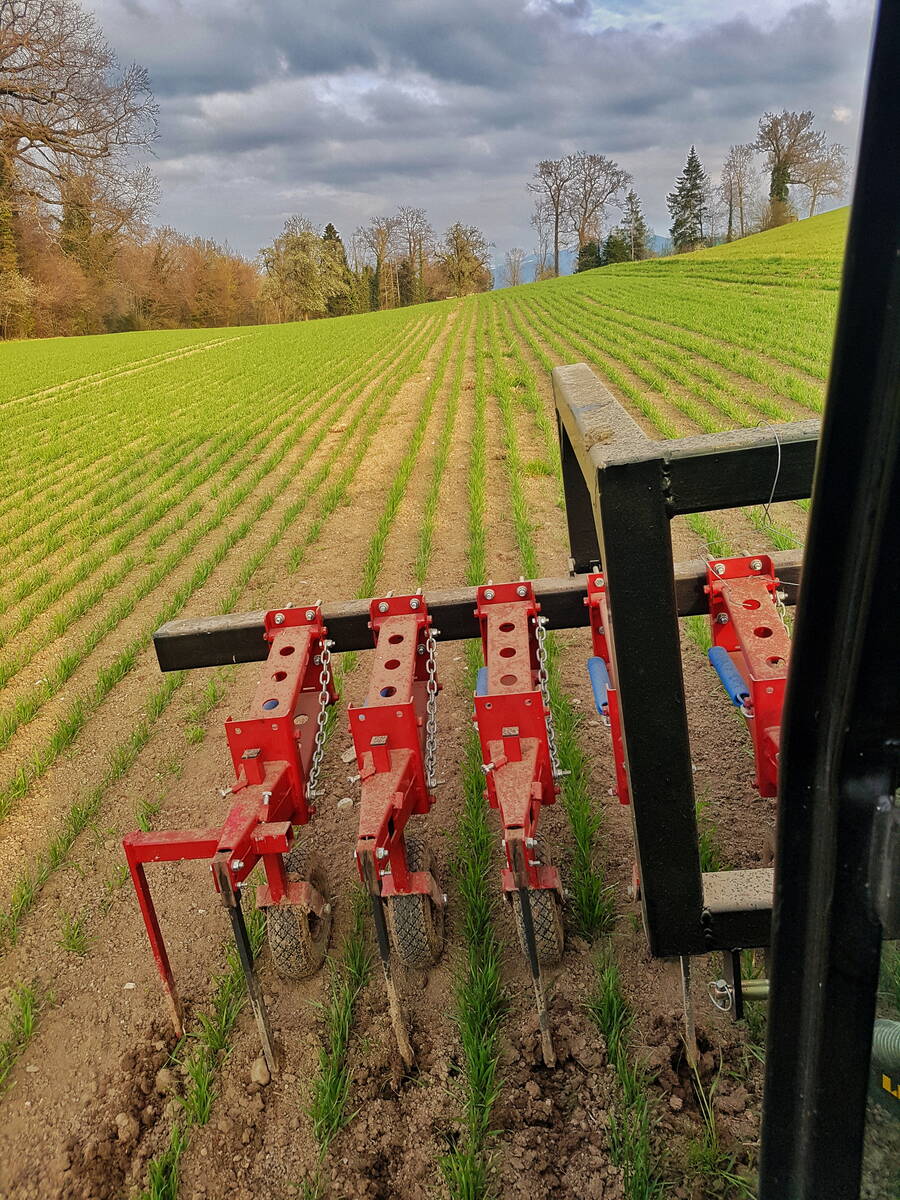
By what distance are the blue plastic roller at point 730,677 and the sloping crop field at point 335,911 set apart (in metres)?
0.82

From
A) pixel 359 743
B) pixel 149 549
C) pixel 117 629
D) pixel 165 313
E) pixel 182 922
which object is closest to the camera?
pixel 359 743

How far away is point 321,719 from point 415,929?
0.75m

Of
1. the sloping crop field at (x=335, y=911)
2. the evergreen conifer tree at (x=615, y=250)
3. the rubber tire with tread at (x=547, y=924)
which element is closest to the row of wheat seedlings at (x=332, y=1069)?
the sloping crop field at (x=335, y=911)

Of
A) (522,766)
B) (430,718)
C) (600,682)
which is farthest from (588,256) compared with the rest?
(522,766)

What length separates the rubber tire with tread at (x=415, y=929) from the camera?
2.68 meters

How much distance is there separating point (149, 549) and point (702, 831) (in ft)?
21.6

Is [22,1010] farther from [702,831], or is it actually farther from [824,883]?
[824,883]

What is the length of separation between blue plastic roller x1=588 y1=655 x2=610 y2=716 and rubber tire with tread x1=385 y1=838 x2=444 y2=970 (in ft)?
2.75

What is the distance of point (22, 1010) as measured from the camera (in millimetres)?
2836

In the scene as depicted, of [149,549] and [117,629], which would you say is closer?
[117,629]

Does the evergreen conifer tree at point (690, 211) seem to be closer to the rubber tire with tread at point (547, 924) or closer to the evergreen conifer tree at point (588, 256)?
the evergreen conifer tree at point (588, 256)

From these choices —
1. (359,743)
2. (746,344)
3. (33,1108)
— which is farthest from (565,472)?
(746,344)

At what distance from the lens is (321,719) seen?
A: 2750 millimetres

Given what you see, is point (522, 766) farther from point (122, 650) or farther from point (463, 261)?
point (463, 261)
